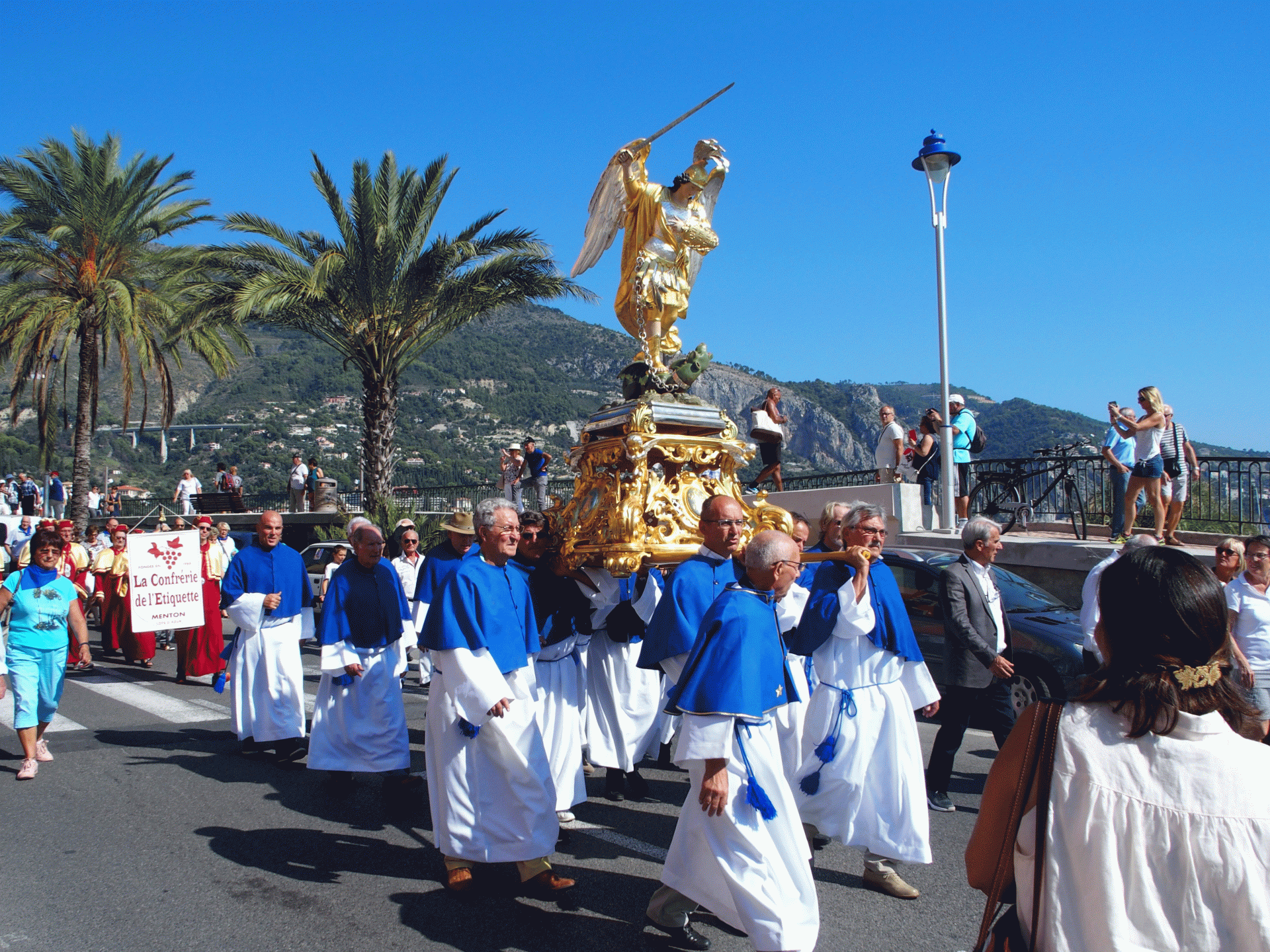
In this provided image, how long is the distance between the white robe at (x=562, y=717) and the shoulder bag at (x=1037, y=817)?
3.44 m

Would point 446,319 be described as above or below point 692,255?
above

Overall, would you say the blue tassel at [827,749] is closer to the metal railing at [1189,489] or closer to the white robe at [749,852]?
the white robe at [749,852]

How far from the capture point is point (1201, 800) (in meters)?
1.99

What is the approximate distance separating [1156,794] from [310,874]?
4020 millimetres

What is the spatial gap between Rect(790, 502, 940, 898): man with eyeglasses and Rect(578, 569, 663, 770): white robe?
4.39 feet

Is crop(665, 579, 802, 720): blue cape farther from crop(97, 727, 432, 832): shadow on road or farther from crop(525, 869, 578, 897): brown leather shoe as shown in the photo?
crop(97, 727, 432, 832): shadow on road

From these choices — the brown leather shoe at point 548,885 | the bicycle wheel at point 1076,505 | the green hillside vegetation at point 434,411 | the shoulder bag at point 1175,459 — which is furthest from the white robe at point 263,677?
the green hillside vegetation at point 434,411

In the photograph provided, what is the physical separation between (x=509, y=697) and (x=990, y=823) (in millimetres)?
2673

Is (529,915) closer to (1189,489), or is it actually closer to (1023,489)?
(1189,489)

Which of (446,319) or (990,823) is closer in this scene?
(990,823)

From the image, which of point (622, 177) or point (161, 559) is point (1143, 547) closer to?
point (622, 177)

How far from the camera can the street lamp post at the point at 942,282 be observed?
12.5m

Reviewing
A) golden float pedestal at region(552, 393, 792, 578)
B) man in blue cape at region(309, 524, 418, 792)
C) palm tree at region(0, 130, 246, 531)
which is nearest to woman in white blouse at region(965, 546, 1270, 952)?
golden float pedestal at region(552, 393, 792, 578)

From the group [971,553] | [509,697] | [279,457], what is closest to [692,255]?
[971,553]
